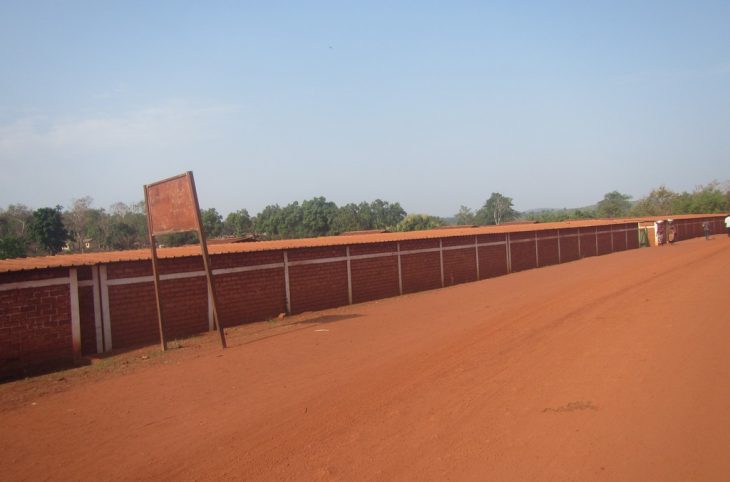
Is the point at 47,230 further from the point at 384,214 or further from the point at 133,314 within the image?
the point at 384,214

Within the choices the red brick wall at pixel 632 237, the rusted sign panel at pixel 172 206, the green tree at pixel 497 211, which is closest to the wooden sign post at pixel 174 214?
the rusted sign panel at pixel 172 206

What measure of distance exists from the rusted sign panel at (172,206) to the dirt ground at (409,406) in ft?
8.27

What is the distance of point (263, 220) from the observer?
7088cm

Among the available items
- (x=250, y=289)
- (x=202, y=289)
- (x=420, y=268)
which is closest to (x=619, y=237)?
(x=420, y=268)

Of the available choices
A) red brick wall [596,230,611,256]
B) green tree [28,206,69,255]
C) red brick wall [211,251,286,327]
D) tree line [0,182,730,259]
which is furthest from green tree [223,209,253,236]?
red brick wall [211,251,286,327]

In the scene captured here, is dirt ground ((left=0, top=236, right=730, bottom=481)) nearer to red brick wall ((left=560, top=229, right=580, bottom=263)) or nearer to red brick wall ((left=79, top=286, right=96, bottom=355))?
red brick wall ((left=79, top=286, right=96, bottom=355))

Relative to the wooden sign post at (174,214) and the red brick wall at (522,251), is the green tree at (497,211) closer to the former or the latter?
the red brick wall at (522,251)

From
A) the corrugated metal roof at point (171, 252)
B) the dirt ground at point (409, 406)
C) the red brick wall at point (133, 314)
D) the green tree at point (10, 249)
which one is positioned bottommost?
the dirt ground at point (409, 406)

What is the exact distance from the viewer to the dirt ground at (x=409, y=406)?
188 inches

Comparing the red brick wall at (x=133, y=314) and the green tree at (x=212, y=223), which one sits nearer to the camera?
the red brick wall at (x=133, y=314)

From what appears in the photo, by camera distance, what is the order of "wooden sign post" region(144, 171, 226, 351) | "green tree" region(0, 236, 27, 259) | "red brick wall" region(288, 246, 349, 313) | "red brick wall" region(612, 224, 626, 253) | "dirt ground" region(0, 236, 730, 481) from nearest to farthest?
"dirt ground" region(0, 236, 730, 481)
"wooden sign post" region(144, 171, 226, 351)
"red brick wall" region(288, 246, 349, 313)
"green tree" region(0, 236, 27, 259)
"red brick wall" region(612, 224, 626, 253)

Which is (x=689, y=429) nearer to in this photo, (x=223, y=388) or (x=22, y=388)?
(x=223, y=388)

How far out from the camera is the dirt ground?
15.7ft

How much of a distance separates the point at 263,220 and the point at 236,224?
4.30 metres
